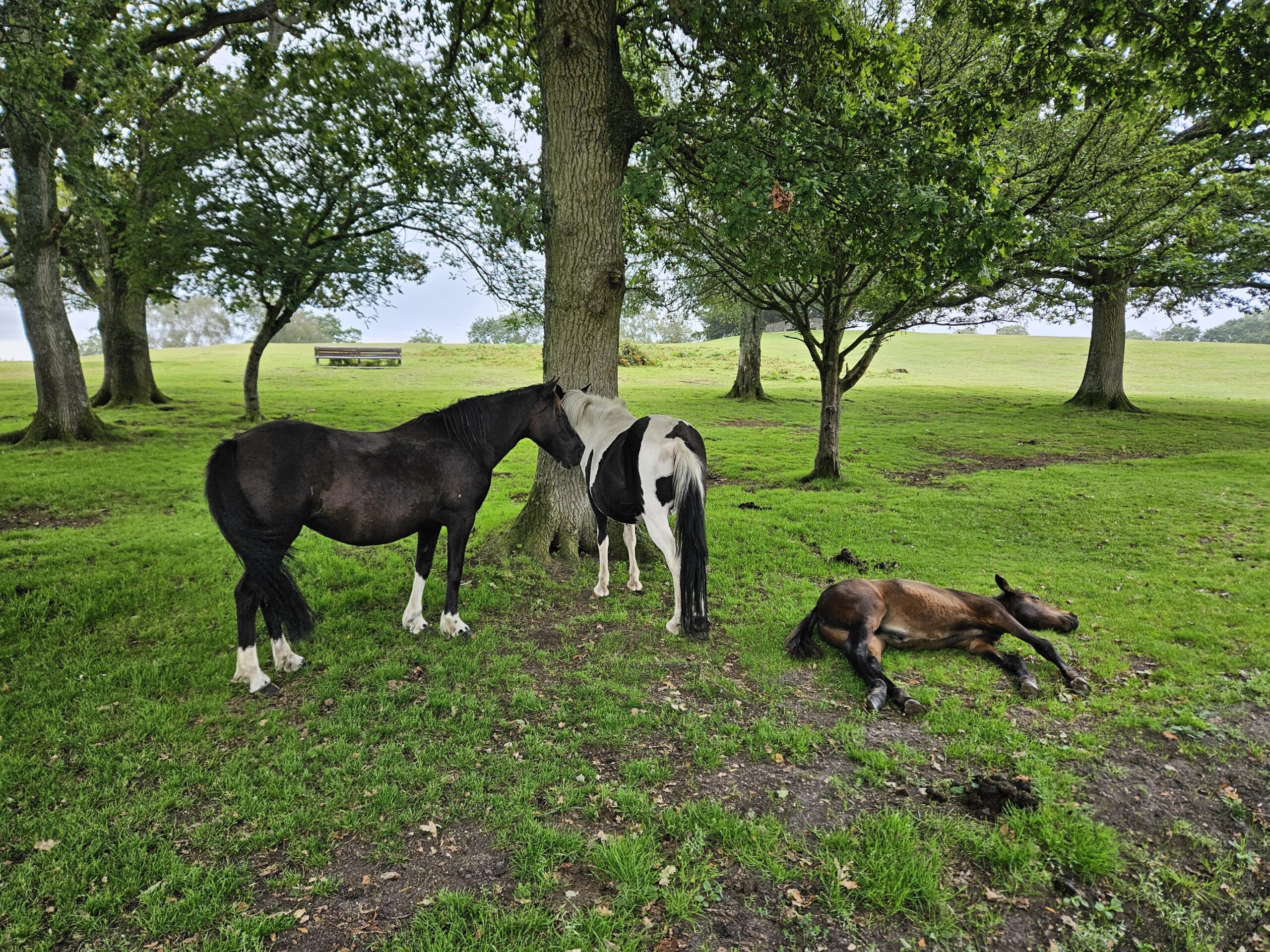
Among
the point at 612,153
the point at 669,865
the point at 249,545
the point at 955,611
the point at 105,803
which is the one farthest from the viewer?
the point at 612,153

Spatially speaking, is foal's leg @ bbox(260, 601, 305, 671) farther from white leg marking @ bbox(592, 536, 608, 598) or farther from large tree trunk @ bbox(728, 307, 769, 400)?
large tree trunk @ bbox(728, 307, 769, 400)

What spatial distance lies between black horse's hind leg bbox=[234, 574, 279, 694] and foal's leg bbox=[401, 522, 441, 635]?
131 cm

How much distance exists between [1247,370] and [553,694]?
60.7 meters

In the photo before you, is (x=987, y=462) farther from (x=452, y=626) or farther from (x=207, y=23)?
(x=207, y=23)

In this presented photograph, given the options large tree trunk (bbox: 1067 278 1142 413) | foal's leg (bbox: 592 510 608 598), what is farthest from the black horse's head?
large tree trunk (bbox: 1067 278 1142 413)

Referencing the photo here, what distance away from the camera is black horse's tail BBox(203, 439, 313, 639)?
4.44 metres

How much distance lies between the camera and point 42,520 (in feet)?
28.7

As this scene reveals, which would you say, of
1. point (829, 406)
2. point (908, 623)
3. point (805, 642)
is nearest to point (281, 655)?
point (805, 642)

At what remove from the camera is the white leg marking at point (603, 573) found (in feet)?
22.2

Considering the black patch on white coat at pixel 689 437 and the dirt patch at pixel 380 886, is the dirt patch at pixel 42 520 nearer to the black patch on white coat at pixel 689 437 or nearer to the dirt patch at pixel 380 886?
the dirt patch at pixel 380 886

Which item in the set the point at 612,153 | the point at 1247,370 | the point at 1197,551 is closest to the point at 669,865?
the point at 612,153

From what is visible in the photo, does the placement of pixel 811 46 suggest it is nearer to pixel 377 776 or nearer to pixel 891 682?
pixel 891 682

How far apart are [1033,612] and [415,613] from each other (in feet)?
20.6

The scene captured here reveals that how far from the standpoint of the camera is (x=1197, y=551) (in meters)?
8.50
